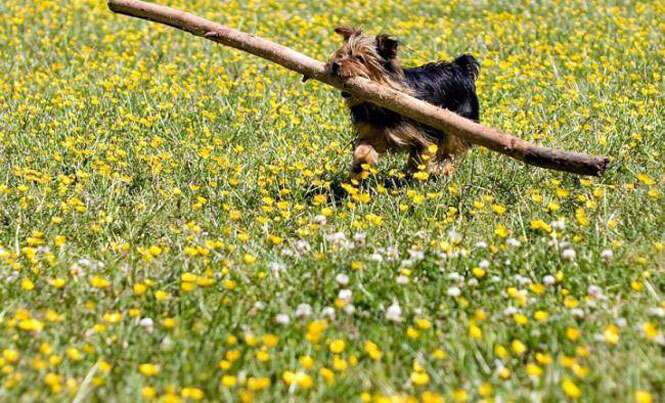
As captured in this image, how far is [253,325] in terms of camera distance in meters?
3.07

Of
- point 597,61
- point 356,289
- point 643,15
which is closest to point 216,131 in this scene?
point 356,289

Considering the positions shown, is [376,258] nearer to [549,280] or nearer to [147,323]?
[549,280]

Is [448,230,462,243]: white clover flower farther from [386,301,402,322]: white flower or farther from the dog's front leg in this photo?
the dog's front leg

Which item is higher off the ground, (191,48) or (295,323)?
(295,323)

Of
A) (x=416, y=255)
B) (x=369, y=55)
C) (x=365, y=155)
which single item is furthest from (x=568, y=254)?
(x=369, y=55)

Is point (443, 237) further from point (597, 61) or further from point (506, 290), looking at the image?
point (597, 61)

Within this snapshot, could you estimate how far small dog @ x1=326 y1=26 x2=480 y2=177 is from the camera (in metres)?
4.91

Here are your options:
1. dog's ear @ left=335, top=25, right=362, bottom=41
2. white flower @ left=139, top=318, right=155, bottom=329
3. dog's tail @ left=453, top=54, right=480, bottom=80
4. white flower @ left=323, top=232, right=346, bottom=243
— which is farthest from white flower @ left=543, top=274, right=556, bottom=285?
dog's tail @ left=453, top=54, right=480, bottom=80

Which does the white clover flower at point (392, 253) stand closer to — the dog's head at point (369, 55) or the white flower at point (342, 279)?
the white flower at point (342, 279)

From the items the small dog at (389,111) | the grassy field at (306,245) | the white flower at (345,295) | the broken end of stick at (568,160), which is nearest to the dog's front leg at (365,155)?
the small dog at (389,111)

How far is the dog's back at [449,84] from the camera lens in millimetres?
5367

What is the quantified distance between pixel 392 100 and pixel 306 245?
3.68ft

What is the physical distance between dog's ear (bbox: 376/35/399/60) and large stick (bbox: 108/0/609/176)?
423mm

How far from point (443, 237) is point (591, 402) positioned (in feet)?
4.74
